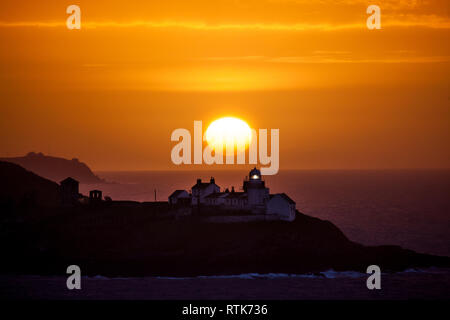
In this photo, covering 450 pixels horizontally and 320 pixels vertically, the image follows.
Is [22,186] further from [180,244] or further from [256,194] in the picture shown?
[180,244]

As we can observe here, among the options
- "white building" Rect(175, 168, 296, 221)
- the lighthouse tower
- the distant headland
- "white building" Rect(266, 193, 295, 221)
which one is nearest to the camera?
the distant headland

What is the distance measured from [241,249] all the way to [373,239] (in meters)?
36.2

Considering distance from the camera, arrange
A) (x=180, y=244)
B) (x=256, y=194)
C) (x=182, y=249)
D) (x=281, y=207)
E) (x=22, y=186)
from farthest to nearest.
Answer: (x=22, y=186)
(x=256, y=194)
(x=281, y=207)
(x=180, y=244)
(x=182, y=249)

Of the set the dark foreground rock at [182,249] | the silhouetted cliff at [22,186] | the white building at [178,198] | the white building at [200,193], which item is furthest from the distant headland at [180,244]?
the silhouetted cliff at [22,186]

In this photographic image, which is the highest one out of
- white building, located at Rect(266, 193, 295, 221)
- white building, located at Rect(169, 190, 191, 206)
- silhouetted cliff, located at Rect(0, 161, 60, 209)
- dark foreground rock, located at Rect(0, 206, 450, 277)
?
silhouetted cliff, located at Rect(0, 161, 60, 209)

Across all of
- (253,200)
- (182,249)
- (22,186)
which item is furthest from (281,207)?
(22,186)

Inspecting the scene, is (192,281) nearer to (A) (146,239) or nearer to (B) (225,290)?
(B) (225,290)

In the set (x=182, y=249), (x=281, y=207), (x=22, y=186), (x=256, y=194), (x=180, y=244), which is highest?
(x=22, y=186)

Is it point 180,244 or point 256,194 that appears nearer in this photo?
point 180,244

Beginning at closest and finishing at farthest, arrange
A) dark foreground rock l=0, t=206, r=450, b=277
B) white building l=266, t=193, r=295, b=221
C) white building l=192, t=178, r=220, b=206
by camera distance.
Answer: dark foreground rock l=0, t=206, r=450, b=277, white building l=266, t=193, r=295, b=221, white building l=192, t=178, r=220, b=206

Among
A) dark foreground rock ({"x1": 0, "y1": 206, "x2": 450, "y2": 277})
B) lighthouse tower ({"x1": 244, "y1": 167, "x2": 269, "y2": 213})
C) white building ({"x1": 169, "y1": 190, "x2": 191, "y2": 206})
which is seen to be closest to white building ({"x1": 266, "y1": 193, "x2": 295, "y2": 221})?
lighthouse tower ({"x1": 244, "y1": 167, "x2": 269, "y2": 213})

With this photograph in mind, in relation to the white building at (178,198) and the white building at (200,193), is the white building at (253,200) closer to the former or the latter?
the white building at (200,193)

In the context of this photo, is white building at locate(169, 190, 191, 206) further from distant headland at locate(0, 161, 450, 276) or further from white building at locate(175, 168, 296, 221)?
distant headland at locate(0, 161, 450, 276)
